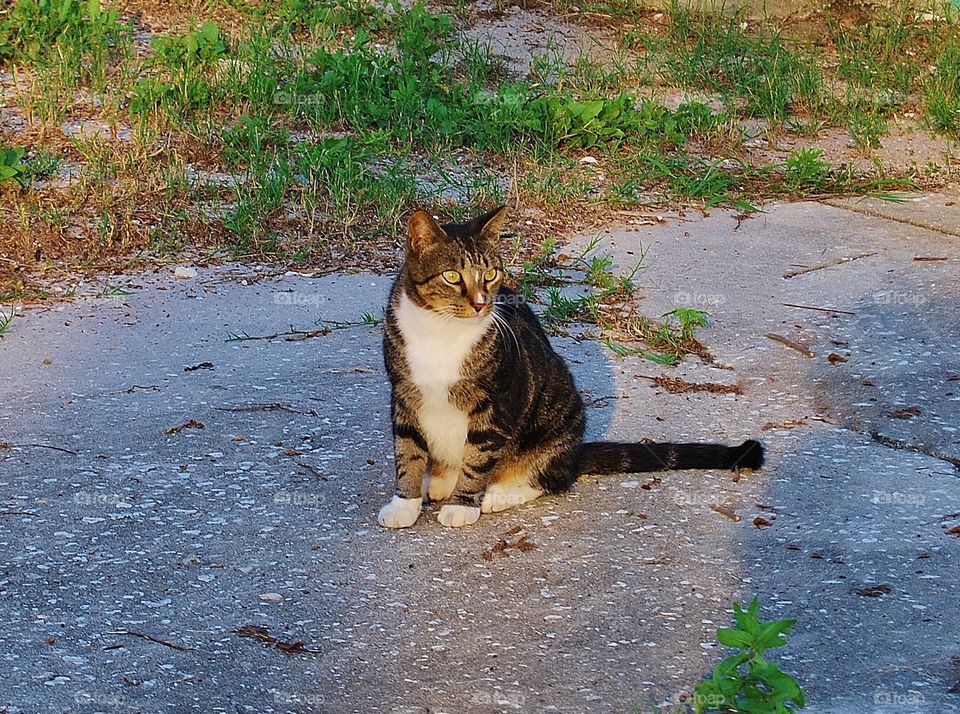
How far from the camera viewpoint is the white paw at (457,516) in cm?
365

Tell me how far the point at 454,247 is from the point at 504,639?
1199mm

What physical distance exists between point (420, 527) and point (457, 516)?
114mm

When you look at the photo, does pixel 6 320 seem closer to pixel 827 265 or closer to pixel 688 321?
pixel 688 321

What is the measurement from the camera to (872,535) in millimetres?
3494

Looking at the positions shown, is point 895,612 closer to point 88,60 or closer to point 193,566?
point 193,566

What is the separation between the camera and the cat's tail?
389cm

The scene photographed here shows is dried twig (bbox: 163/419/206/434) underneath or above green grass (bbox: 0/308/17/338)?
above

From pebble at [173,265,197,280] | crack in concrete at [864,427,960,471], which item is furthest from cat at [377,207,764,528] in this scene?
pebble at [173,265,197,280]

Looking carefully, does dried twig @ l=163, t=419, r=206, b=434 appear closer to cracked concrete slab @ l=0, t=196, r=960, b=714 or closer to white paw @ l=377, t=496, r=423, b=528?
cracked concrete slab @ l=0, t=196, r=960, b=714

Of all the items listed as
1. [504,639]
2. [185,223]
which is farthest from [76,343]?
[504,639]

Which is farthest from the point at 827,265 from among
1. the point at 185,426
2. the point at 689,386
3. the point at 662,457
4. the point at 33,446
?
the point at 33,446

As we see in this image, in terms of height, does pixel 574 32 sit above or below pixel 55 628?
above

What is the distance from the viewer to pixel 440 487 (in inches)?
152

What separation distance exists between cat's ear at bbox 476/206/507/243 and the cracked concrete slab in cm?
83
